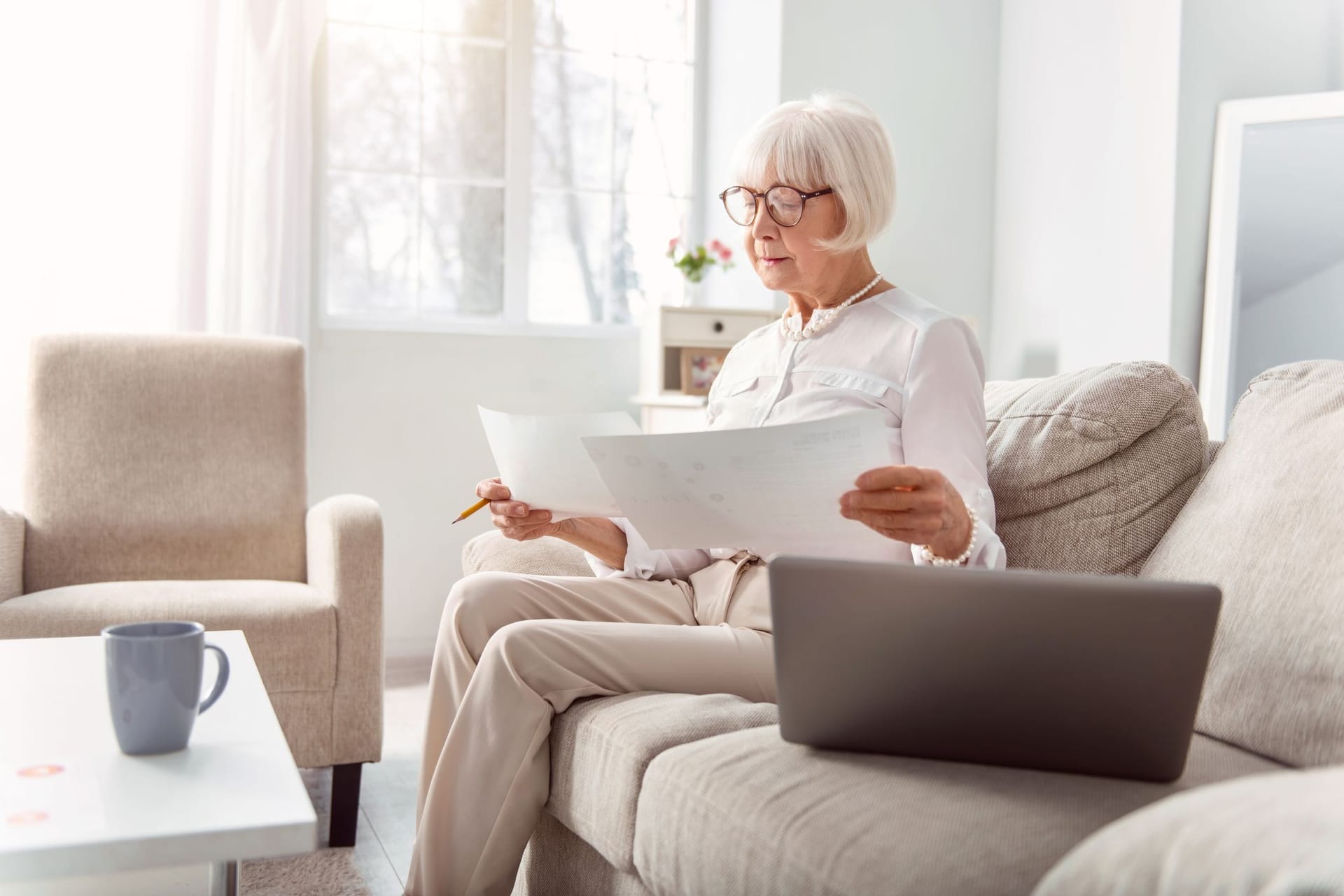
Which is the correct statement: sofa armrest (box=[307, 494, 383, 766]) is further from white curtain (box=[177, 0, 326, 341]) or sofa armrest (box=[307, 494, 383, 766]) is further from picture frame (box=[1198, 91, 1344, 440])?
picture frame (box=[1198, 91, 1344, 440])

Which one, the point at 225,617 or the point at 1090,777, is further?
the point at 225,617

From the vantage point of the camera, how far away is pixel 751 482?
4.00ft

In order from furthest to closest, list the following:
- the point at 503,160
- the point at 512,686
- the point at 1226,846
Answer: the point at 503,160 → the point at 512,686 → the point at 1226,846

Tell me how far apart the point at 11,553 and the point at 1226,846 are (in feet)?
7.44

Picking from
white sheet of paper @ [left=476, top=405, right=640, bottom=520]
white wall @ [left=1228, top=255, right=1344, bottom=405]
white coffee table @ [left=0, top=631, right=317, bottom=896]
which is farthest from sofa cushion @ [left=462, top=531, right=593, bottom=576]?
white wall @ [left=1228, top=255, right=1344, bottom=405]

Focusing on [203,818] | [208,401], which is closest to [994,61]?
[208,401]

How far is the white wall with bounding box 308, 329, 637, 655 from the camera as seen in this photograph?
3.52 m

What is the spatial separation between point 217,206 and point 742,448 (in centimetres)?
255

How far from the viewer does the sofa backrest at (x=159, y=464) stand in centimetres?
246

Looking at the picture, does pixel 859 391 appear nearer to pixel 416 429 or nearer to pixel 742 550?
pixel 742 550

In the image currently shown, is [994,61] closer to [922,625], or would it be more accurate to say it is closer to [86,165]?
[86,165]

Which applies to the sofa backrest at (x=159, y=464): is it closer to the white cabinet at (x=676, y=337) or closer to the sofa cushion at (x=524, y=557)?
the sofa cushion at (x=524, y=557)

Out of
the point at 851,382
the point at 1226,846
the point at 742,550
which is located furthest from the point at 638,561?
the point at 1226,846

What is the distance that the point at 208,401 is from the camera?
2.60 meters
